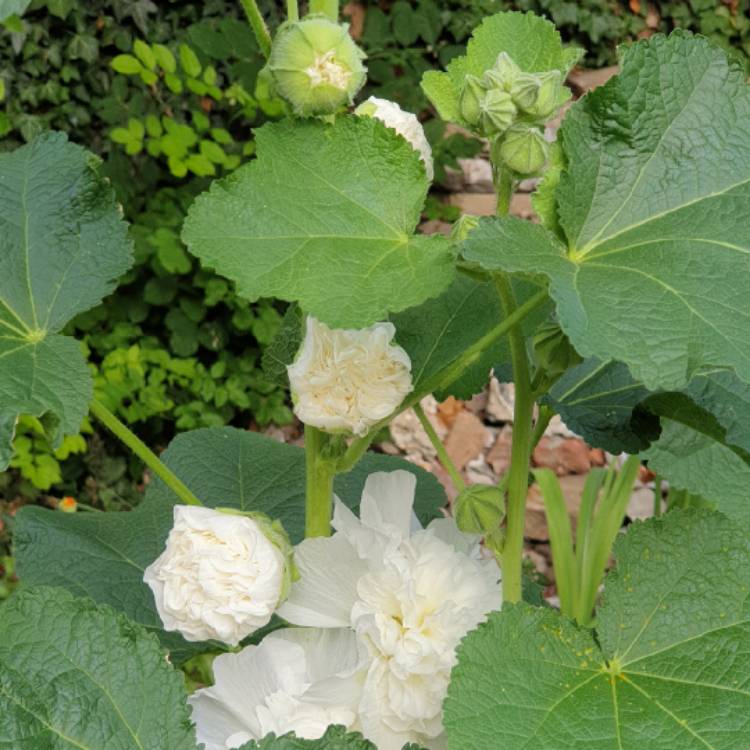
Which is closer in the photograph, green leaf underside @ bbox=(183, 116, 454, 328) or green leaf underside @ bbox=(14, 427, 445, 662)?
green leaf underside @ bbox=(183, 116, 454, 328)

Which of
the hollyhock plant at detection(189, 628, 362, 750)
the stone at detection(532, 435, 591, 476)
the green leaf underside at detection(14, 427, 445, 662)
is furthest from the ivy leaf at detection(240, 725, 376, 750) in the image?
the stone at detection(532, 435, 591, 476)

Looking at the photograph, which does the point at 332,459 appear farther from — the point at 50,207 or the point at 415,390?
the point at 50,207

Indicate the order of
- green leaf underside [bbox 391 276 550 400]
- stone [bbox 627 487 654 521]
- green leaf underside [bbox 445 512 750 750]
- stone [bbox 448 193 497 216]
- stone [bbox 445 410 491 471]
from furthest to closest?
stone [bbox 448 193 497 216] < stone [bbox 445 410 491 471] < stone [bbox 627 487 654 521] < green leaf underside [bbox 391 276 550 400] < green leaf underside [bbox 445 512 750 750]

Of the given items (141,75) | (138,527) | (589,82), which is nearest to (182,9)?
(141,75)

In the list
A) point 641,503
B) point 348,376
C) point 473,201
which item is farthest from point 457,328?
point 473,201

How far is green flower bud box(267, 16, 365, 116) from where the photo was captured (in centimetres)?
66

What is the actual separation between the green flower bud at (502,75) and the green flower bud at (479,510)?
0.24 m

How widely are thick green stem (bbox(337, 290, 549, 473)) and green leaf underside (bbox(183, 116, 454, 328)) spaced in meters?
0.06

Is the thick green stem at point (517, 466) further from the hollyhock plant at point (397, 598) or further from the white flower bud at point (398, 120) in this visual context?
the white flower bud at point (398, 120)

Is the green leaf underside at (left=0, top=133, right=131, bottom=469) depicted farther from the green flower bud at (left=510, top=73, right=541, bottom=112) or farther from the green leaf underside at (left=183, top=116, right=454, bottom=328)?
the green flower bud at (left=510, top=73, right=541, bottom=112)

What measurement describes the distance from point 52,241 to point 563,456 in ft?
8.27

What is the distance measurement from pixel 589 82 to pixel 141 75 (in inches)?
61.5

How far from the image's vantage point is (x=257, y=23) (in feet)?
2.32

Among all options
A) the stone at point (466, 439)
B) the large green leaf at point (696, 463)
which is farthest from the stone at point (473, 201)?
the large green leaf at point (696, 463)
